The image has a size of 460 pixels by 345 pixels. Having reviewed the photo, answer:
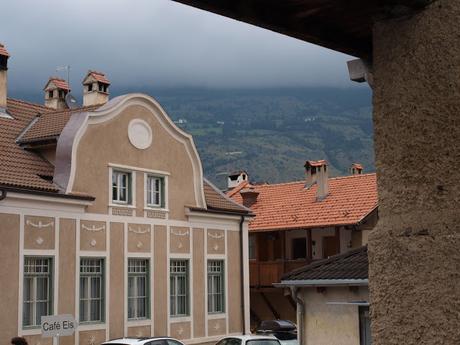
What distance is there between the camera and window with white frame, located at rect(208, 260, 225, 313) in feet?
94.8

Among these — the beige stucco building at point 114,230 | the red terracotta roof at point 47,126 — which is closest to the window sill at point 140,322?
the beige stucco building at point 114,230

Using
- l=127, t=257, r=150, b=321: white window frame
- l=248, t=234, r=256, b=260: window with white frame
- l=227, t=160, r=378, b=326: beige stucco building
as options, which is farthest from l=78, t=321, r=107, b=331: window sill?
l=248, t=234, r=256, b=260: window with white frame

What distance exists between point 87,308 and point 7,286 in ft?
10.3

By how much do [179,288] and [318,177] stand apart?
46.8 ft

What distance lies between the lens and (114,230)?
2500 centimetres

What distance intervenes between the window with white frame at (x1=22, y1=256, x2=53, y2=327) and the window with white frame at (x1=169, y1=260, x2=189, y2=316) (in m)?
5.32

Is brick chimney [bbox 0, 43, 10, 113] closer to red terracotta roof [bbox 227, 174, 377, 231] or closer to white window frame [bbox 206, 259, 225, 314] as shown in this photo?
white window frame [bbox 206, 259, 225, 314]

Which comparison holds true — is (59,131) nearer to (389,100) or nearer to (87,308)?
(87,308)

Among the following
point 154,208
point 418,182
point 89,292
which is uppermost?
point 154,208

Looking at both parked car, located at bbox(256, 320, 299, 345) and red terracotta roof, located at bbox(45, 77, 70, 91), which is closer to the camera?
parked car, located at bbox(256, 320, 299, 345)

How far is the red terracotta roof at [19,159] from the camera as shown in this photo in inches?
892

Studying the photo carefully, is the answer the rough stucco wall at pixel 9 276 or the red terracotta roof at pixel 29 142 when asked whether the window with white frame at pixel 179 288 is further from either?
the rough stucco wall at pixel 9 276

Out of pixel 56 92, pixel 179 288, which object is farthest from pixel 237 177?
pixel 179 288

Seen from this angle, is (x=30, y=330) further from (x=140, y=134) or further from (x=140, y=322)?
A: (x=140, y=134)
